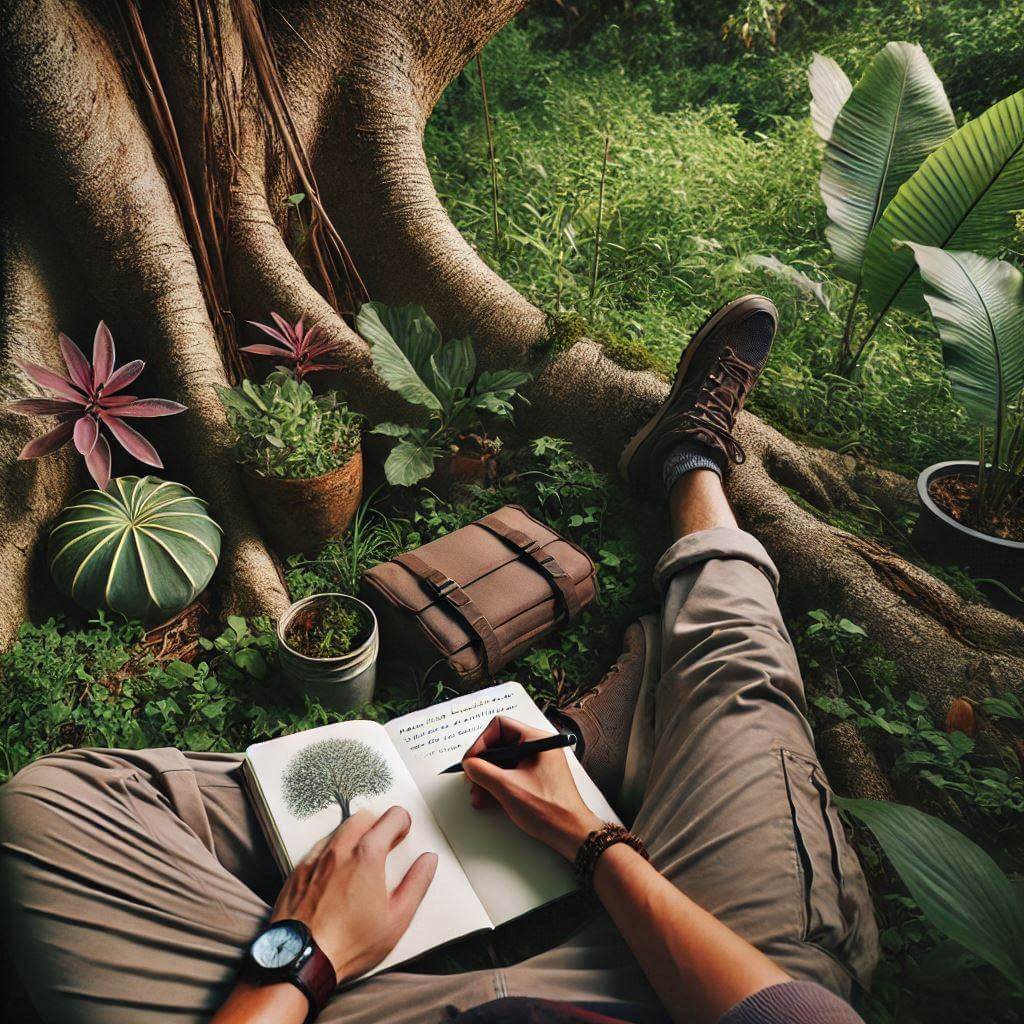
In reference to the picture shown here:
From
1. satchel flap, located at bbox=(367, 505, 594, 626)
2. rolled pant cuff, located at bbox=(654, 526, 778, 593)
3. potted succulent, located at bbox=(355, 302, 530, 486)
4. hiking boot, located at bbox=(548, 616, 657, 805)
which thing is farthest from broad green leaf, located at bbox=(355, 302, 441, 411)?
hiking boot, located at bbox=(548, 616, 657, 805)

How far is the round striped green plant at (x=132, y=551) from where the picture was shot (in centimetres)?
203

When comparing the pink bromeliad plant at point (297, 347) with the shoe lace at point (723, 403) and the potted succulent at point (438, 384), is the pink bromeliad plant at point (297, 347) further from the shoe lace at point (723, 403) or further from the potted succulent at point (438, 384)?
the shoe lace at point (723, 403)

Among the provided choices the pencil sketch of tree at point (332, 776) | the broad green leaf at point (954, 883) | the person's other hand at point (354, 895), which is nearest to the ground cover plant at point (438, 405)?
the broad green leaf at point (954, 883)

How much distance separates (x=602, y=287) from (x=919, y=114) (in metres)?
1.42

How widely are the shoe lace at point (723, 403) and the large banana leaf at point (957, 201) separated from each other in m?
0.71

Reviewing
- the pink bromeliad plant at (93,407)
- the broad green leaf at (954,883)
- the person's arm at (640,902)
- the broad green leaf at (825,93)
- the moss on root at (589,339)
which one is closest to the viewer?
the person's arm at (640,902)

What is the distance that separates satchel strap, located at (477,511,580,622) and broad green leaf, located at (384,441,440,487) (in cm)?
29

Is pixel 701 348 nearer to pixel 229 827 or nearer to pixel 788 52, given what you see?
pixel 229 827

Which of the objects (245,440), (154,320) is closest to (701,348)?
(245,440)

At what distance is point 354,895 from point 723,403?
5.98 ft

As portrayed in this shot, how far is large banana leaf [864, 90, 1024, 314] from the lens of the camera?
2.48 m

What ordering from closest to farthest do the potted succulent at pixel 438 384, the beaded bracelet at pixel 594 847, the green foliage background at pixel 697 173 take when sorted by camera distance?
1. the beaded bracelet at pixel 594 847
2. the potted succulent at pixel 438 384
3. the green foliage background at pixel 697 173

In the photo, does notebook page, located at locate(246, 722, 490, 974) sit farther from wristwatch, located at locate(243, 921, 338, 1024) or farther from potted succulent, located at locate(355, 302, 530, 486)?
potted succulent, located at locate(355, 302, 530, 486)

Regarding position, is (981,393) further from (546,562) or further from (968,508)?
(546,562)
